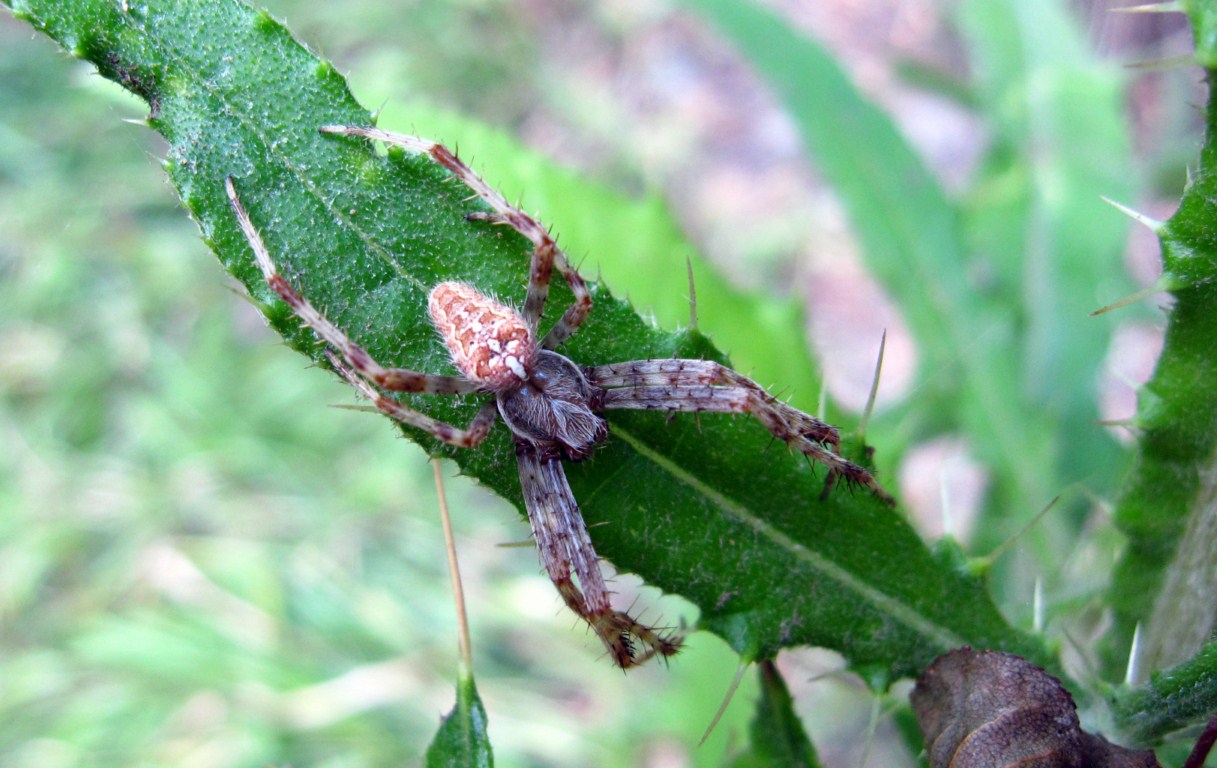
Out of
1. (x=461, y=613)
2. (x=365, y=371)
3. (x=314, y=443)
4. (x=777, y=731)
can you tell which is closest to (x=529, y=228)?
(x=365, y=371)

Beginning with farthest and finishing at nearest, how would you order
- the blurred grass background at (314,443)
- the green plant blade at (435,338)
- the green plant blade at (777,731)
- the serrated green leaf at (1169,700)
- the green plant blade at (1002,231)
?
the blurred grass background at (314,443)
the green plant blade at (1002,231)
the green plant blade at (777,731)
the green plant blade at (435,338)
the serrated green leaf at (1169,700)

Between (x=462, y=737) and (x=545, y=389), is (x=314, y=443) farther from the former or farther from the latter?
(x=462, y=737)

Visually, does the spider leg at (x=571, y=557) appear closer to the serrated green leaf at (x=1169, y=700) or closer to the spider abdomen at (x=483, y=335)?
the spider abdomen at (x=483, y=335)

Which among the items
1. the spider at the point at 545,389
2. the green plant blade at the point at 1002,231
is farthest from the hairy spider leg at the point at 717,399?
the green plant blade at the point at 1002,231

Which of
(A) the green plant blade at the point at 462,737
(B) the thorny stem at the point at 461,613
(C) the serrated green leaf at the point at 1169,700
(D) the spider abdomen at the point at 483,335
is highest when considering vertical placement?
(D) the spider abdomen at the point at 483,335

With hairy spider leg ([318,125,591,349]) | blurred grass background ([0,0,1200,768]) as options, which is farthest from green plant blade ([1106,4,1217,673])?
blurred grass background ([0,0,1200,768])

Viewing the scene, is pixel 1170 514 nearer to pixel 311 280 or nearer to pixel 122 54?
pixel 311 280

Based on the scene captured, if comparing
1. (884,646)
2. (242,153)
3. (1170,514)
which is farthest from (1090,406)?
(242,153)

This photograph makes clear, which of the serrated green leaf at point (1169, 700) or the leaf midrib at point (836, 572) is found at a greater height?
the leaf midrib at point (836, 572)
